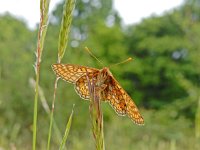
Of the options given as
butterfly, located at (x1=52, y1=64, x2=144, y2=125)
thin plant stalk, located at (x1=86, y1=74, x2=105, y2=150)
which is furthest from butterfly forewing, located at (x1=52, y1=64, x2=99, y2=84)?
thin plant stalk, located at (x1=86, y1=74, x2=105, y2=150)

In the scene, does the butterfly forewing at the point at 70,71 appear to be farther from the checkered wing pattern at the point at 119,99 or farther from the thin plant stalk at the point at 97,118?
the thin plant stalk at the point at 97,118

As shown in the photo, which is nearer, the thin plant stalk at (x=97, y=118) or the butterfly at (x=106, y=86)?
the thin plant stalk at (x=97, y=118)

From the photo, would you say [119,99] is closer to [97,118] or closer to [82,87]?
[82,87]

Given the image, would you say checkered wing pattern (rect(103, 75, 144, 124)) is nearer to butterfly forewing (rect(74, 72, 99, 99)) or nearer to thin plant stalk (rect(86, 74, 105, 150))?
butterfly forewing (rect(74, 72, 99, 99))

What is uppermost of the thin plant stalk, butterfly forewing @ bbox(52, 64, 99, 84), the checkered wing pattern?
butterfly forewing @ bbox(52, 64, 99, 84)

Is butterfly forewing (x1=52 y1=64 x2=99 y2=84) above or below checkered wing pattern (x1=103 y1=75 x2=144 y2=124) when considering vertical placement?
above

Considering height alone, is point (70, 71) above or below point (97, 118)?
above

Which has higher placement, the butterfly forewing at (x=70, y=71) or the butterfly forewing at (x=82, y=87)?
the butterfly forewing at (x=70, y=71)

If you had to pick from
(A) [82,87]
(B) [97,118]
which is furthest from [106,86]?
(B) [97,118]

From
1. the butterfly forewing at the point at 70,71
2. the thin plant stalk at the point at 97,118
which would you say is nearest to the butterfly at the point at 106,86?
the butterfly forewing at the point at 70,71

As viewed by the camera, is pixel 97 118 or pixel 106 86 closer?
pixel 97 118

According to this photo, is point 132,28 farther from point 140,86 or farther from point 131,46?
point 140,86
